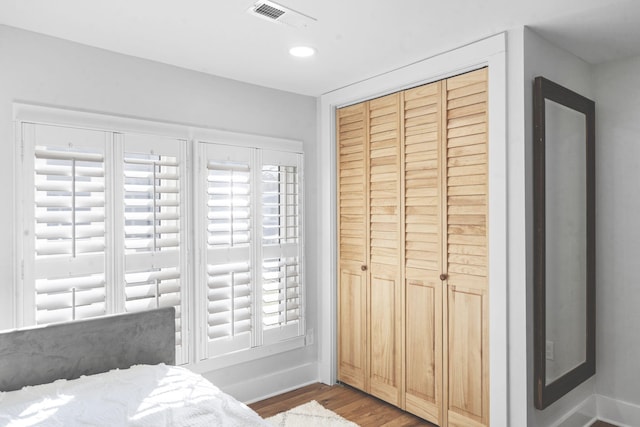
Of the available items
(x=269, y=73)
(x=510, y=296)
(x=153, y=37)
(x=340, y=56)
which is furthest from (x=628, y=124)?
(x=153, y=37)

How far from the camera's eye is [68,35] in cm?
240

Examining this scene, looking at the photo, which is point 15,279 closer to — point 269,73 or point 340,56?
point 269,73

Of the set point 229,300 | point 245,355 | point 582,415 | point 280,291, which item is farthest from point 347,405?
point 582,415

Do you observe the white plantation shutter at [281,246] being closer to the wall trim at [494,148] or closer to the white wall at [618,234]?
the wall trim at [494,148]

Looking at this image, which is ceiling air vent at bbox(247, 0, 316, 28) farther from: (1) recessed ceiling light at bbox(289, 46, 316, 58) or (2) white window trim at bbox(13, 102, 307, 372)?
(2) white window trim at bbox(13, 102, 307, 372)

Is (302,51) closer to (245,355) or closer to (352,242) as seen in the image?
(352,242)

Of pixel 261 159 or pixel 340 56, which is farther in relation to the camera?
pixel 261 159

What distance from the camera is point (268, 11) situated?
2.11 meters

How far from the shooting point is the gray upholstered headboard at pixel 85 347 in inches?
80.0

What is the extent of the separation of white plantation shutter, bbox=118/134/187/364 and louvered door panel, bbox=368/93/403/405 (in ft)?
4.49

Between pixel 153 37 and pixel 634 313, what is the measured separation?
343 cm

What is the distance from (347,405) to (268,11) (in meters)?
2.66

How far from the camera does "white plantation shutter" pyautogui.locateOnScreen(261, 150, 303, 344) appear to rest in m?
3.28

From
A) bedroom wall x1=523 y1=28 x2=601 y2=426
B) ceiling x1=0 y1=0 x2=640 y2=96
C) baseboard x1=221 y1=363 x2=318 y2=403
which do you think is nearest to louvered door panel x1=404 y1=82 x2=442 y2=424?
ceiling x1=0 y1=0 x2=640 y2=96
